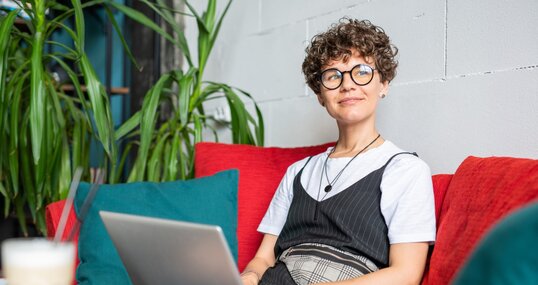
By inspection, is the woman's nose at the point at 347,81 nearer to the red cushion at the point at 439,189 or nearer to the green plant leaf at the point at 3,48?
the red cushion at the point at 439,189

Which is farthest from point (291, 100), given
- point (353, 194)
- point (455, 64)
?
point (353, 194)

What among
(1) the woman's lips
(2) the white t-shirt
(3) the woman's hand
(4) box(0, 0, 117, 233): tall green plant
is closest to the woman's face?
(1) the woman's lips

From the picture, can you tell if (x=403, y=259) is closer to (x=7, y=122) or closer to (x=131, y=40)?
(x=7, y=122)

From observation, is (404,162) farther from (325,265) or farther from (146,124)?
(146,124)

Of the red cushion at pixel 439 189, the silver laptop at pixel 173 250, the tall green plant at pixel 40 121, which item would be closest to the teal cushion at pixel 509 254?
the silver laptop at pixel 173 250

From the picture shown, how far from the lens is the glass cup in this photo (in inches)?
27.9

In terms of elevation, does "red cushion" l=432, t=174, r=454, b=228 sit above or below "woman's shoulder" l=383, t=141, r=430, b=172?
below

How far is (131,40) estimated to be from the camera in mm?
3264

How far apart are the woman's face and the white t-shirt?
0.10 m

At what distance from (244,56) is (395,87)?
40.2 inches

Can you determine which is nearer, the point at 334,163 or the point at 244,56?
the point at 334,163

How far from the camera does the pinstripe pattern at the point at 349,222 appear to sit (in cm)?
140

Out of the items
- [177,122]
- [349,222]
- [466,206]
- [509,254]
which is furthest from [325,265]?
[177,122]

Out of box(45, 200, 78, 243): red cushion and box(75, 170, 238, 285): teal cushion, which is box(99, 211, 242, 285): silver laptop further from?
box(45, 200, 78, 243): red cushion
